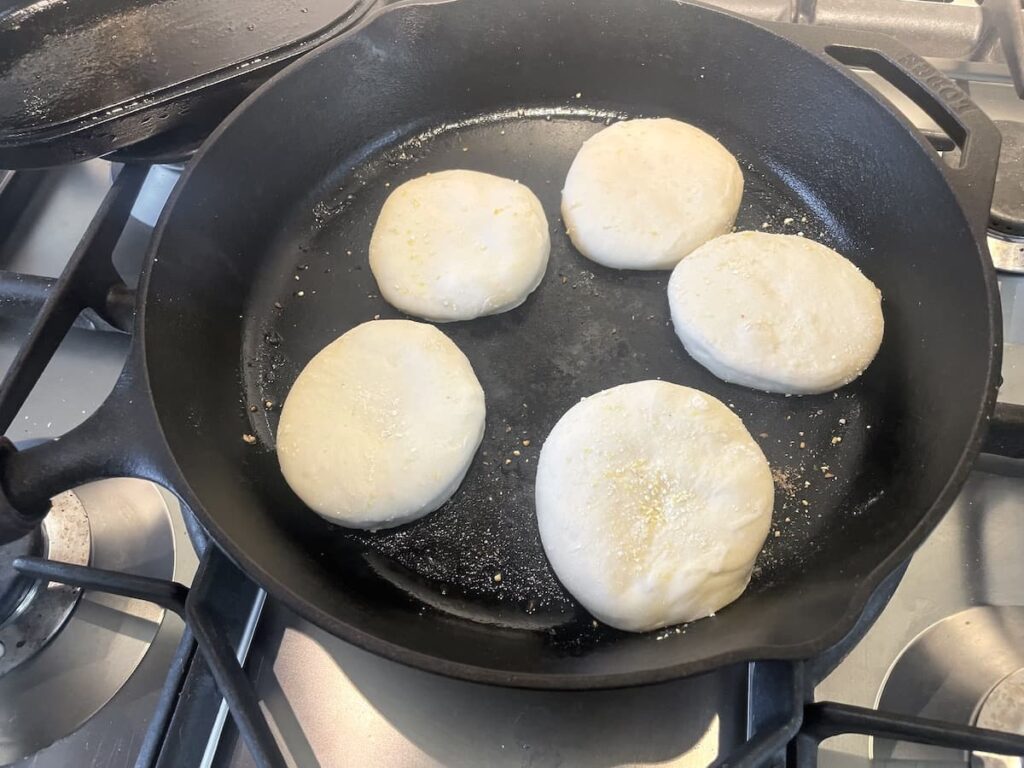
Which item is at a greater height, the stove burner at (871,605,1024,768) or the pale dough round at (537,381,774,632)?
the pale dough round at (537,381,774,632)

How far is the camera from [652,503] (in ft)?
3.10

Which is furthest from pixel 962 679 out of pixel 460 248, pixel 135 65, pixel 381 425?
pixel 135 65

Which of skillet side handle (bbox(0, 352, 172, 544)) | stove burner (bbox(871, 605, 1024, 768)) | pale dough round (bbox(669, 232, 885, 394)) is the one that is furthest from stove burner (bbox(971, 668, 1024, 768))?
skillet side handle (bbox(0, 352, 172, 544))

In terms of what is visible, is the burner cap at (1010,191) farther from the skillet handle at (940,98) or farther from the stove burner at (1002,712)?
the stove burner at (1002,712)

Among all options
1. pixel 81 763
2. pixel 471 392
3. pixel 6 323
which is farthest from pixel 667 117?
pixel 81 763

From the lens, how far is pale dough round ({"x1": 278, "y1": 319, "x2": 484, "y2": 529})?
988mm

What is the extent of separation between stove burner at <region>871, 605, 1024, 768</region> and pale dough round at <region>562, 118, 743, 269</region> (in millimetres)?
673

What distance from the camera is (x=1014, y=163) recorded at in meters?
1.20

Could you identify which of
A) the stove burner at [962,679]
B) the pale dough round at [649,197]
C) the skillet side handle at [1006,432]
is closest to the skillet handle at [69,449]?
the pale dough round at [649,197]

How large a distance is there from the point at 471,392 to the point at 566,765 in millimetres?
512

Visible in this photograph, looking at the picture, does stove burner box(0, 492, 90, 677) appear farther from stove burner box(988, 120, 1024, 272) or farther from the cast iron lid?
stove burner box(988, 120, 1024, 272)

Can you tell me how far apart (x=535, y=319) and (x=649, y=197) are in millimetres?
289

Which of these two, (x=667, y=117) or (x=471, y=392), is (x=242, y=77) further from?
(x=667, y=117)

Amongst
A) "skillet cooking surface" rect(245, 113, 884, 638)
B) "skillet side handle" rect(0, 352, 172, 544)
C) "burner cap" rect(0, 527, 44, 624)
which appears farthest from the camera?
"skillet cooking surface" rect(245, 113, 884, 638)
